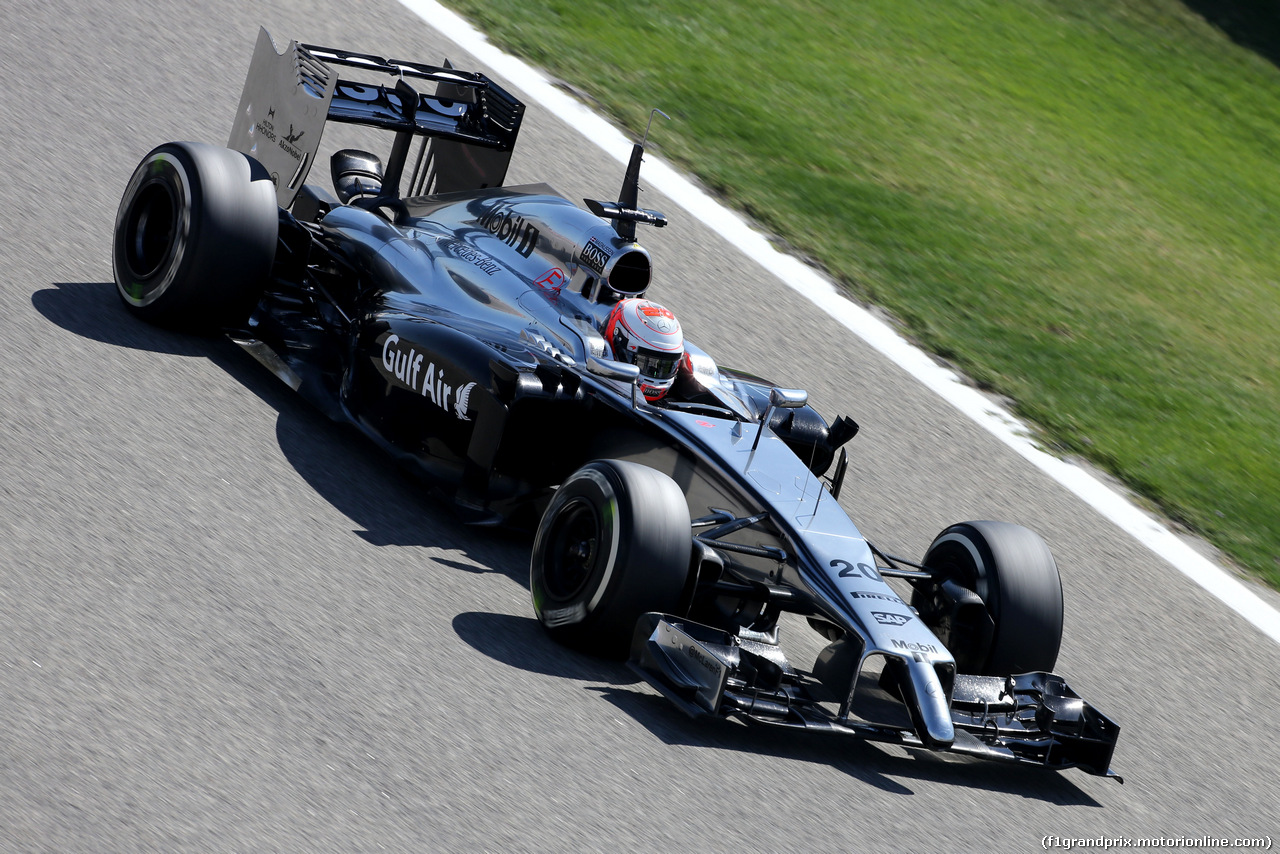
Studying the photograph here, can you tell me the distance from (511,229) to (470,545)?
1844 mm

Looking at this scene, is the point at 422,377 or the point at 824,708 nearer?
the point at 824,708

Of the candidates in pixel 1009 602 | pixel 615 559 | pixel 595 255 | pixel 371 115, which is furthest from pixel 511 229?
pixel 1009 602

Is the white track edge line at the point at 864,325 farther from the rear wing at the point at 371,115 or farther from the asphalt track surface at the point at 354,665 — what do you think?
the rear wing at the point at 371,115

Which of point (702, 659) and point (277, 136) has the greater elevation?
point (277, 136)

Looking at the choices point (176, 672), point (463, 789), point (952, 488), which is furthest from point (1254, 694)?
point (176, 672)

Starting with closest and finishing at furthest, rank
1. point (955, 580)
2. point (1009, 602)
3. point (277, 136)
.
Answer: point (1009, 602) < point (955, 580) < point (277, 136)

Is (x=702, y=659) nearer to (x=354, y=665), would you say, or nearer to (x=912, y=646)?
(x=912, y=646)

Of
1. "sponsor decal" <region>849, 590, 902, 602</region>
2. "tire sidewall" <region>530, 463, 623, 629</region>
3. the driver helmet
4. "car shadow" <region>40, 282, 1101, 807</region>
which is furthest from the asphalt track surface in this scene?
"sponsor decal" <region>849, 590, 902, 602</region>

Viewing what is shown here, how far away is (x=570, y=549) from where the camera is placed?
18.8ft

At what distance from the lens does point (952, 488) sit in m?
8.57

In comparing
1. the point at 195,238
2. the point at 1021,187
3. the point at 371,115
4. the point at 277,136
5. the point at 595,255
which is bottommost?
the point at 195,238

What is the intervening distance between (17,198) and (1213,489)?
295 inches

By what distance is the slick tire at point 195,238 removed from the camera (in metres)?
6.85

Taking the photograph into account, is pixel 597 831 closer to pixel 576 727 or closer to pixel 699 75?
pixel 576 727
